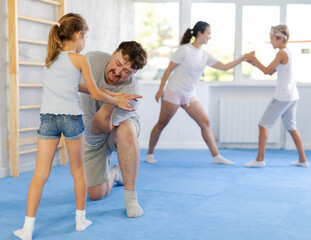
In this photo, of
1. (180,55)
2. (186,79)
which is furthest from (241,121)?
(180,55)

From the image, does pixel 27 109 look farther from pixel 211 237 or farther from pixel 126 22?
pixel 211 237

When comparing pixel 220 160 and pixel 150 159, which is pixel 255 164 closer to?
pixel 220 160

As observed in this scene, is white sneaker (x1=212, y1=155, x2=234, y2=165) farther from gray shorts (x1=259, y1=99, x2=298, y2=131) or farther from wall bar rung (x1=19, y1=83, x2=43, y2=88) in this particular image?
wall bar rung (x1=19, y1=83, x2=43, y2=88)

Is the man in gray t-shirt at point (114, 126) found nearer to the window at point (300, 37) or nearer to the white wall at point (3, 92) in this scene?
the white wall at point (3, 92)

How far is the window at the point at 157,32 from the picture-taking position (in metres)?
5.36

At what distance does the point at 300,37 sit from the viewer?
539cm

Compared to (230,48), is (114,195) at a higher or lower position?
lower

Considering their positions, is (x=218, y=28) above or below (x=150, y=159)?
above

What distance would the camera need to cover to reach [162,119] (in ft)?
13.5

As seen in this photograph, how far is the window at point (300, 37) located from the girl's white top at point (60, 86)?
4006 mm

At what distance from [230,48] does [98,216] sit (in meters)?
3.59

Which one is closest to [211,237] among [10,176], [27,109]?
[10,176]

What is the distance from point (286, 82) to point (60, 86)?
2.56 metres

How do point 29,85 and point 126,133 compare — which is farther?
point 29,85
